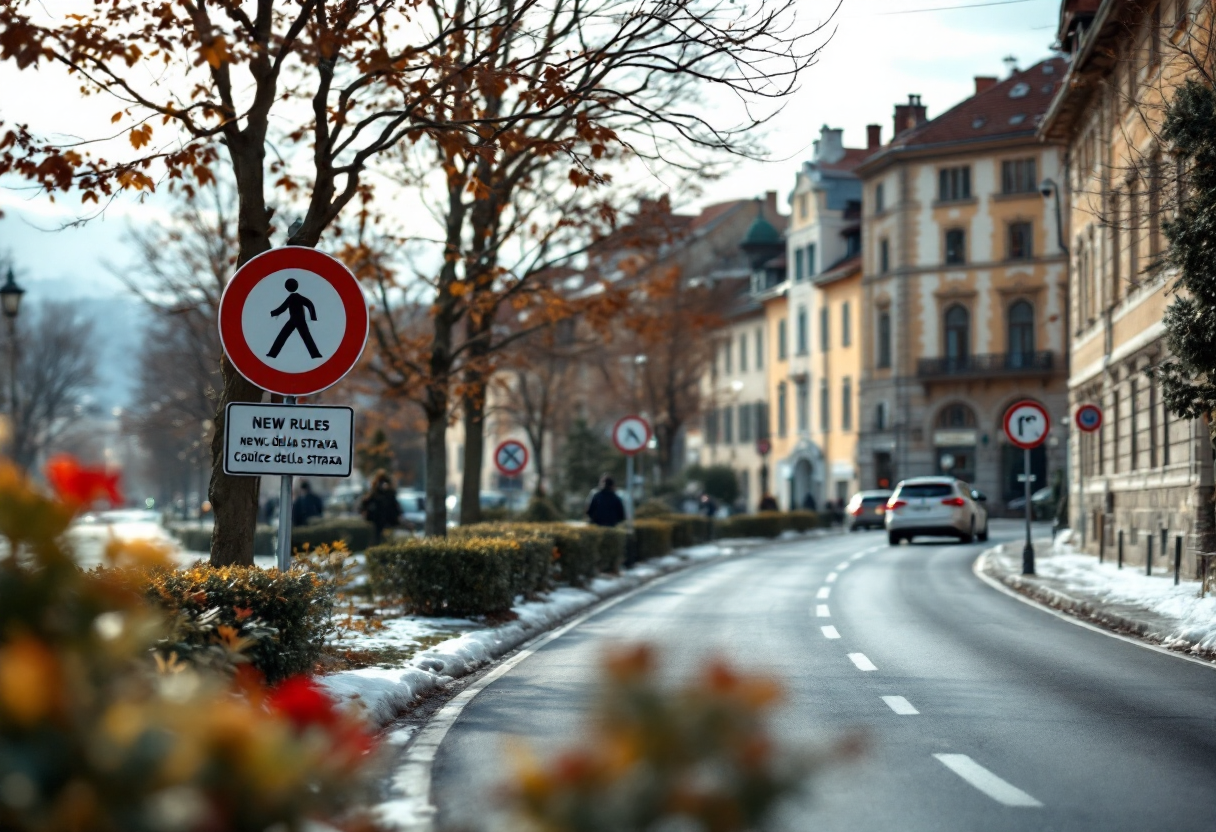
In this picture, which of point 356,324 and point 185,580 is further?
point 356,324

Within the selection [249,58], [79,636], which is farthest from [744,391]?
[79,636]

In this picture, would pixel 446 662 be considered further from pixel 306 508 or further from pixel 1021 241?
pixel 1021 241

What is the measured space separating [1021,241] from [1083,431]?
38.0 metres

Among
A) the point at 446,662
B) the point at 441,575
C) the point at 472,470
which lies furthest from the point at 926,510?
the point at 446,662

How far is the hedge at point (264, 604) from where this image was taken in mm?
8172

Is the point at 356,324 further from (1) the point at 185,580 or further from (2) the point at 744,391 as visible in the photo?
(2) the point at 744,391

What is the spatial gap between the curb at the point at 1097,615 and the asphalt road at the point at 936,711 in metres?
0.46

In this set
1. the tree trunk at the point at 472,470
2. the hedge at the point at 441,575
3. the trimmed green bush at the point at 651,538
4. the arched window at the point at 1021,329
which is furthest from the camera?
the arched window at the point at 1021,329

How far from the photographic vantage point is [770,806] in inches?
112

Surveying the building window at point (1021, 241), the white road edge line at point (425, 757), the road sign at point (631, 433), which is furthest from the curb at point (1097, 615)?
the building window at point (1021, 241)

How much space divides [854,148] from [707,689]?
90.4 m

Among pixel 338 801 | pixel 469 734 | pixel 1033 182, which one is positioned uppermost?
pixel 1033 182

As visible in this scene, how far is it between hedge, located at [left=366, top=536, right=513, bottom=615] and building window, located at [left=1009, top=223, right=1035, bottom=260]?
6052 centimetres

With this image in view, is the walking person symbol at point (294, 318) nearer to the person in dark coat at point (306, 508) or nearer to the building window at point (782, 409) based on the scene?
the person in dark coat at point (306, 508)
